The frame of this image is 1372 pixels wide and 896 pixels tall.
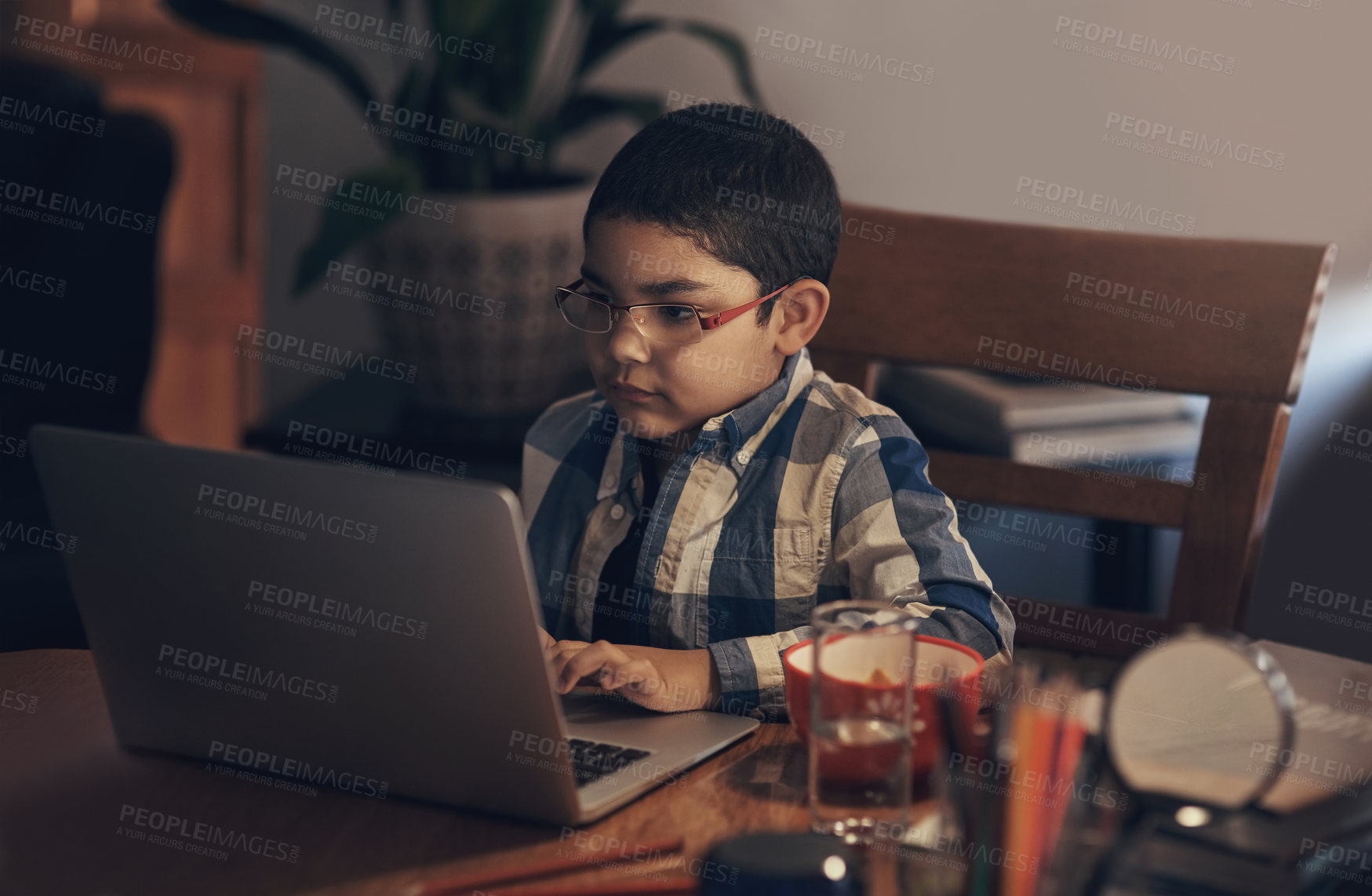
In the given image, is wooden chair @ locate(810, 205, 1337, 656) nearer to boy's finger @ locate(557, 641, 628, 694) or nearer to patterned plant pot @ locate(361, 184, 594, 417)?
boy's finger @ locate(557, 641, 628, 694)

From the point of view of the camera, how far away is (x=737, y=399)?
114cm

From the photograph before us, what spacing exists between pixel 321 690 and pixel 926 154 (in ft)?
4.70

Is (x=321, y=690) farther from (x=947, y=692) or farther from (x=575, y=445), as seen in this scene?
(x=575, y=445)

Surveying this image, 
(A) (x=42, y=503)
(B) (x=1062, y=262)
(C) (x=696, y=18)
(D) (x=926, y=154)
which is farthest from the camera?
(C) (x=696, y=18)

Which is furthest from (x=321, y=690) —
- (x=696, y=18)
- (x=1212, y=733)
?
(x=696, y=18)

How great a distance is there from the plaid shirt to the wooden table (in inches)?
7.4

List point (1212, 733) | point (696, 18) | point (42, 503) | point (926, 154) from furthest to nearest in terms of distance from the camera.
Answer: point (696, 18)
point (926, 154)
point (42, 503)
point (1212, 733)

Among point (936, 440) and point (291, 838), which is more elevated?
point (936, 440)

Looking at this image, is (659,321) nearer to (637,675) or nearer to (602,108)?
(637,675)

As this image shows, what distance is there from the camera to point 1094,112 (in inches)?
69.9

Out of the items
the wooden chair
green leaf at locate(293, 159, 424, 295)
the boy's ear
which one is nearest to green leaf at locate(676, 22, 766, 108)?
green leaf at locate(293, 159, 424, 295)

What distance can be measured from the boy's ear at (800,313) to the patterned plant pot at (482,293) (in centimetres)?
92

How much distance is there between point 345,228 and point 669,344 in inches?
38.9

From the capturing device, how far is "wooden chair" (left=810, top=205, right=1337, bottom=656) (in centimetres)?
115
